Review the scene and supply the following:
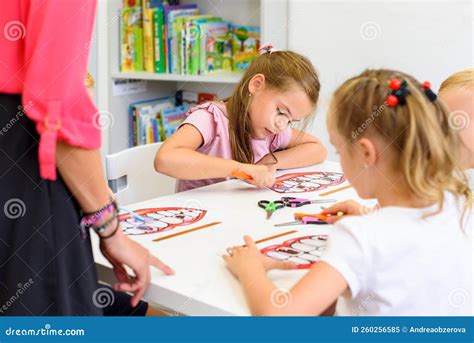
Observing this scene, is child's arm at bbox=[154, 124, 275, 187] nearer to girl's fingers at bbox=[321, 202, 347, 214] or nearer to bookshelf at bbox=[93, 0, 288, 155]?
girl's fingers at bbox=[321, 202, 347, 214]

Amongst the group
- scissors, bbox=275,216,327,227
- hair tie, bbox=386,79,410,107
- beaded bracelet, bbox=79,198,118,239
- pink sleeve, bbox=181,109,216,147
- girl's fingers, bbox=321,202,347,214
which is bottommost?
scissors, bbox=275,216,327,227

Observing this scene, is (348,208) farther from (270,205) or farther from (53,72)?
(53,72)

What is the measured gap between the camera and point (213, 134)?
1904mm

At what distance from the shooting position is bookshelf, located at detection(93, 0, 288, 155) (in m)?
2.83

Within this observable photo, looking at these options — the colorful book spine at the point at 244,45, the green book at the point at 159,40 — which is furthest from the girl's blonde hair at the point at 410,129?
the green book at the point at 159,40

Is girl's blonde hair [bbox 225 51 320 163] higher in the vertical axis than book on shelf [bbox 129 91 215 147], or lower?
higher

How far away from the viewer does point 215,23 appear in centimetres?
292

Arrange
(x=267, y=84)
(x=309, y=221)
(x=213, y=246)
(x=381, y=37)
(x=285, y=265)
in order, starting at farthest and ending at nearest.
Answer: (x=381, y=37), (x=267, y=84), (x=309, y=221), (x=213, y=246), (x=285, y=265)

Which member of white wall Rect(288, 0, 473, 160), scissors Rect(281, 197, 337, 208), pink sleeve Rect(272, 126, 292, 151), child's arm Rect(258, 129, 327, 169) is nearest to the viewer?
scissors Rect(281, 197, 337, 208)

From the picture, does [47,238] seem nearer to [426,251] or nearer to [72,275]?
[72,275]

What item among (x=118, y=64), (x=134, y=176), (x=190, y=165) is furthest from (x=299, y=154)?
(x=118, y=64)

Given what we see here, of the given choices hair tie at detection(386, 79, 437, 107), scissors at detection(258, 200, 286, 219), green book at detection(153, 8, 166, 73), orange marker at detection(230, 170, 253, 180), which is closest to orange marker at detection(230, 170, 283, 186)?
orange marker at detection(230, 170, 253, 180)

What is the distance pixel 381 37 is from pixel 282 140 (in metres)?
0.91

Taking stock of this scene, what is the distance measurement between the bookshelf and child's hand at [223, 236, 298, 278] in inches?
67.3
